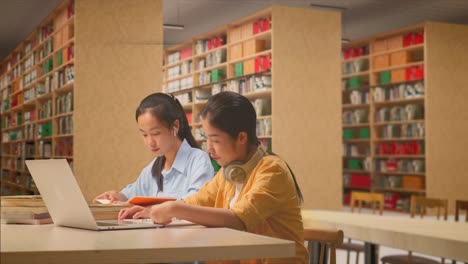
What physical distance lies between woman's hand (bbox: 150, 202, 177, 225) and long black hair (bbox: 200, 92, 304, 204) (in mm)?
426

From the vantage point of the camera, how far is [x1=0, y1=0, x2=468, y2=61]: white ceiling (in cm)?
943

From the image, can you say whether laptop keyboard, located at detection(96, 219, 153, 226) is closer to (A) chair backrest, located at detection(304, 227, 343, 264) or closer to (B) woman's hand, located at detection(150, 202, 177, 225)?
(B) woman's hand, located at detection(150, 202, 177, 225)

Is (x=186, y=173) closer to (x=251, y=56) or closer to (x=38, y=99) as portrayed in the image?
(x=251, y=56)

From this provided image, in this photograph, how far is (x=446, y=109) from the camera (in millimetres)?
10312

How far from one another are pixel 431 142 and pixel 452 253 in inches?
301

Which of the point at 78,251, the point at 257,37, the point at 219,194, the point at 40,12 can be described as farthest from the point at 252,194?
the point at 40,12

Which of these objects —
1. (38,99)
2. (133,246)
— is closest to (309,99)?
(38,99)

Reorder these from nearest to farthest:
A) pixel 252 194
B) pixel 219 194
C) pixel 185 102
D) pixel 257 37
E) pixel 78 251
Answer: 1. pixel 78 251
2. pixel 252 194
3. pixel 219 194
4. pixel 257 37
5. pixel 185 102

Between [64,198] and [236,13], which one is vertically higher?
[236,13]

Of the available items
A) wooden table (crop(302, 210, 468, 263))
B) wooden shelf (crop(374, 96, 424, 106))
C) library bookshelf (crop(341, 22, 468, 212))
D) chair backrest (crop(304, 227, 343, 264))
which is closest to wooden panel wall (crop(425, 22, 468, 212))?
library bookshelf (crop(341, 22, 468, 212))

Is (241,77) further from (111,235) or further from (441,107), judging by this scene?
(111,235)

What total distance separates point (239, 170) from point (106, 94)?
4535 millimetres

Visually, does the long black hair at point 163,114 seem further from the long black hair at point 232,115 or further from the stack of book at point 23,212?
the stack of book at point 23,212

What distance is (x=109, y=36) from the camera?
6477 mm
